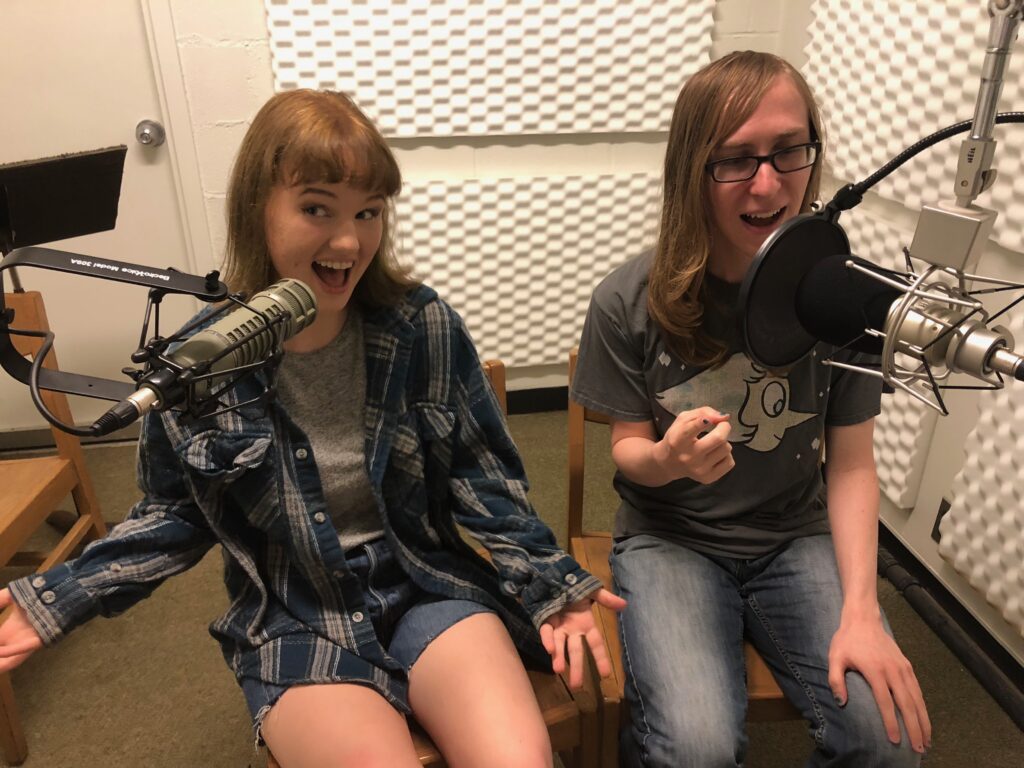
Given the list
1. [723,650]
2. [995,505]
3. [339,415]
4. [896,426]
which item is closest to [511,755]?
[723,650]

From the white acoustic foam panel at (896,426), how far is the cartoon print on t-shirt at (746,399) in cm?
74

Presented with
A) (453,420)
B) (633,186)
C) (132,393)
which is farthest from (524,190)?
(132,393)

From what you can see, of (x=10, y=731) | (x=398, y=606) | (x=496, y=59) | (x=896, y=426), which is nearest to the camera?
(x=398, y=606)

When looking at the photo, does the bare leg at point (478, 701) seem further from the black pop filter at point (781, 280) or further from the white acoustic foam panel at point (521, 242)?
the white acoustic foam panel at point (521, 242)

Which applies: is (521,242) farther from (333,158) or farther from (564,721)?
(564,721)

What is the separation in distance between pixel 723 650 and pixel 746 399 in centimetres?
36

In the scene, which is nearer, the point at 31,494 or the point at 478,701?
the point at 478,701

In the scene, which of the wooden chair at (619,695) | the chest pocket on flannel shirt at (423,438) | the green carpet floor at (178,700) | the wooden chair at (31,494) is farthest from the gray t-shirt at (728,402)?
the wooden chair at (31,494)

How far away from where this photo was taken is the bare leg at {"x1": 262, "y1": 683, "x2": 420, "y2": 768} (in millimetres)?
897

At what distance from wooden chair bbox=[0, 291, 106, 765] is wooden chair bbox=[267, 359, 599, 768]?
0.79m

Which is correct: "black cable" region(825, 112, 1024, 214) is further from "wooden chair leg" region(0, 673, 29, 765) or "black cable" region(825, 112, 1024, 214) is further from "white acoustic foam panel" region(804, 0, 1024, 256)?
"wooden chair leg" region(0, 673, 29, 765)

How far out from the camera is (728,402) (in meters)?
1.17

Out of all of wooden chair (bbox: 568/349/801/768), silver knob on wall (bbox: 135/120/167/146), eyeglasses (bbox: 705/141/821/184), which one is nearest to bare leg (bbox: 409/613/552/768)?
wooden chair (bbox: 568/349/801/768)

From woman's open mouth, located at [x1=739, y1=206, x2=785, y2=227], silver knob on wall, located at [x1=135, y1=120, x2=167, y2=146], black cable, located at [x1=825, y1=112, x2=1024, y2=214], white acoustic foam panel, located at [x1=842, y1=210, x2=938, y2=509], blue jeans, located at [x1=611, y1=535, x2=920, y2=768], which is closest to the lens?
black cable, located at [x1=825, y1=112, x2=1024, y2=214]
